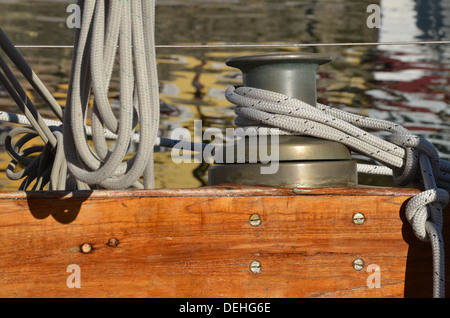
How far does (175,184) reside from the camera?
2.85 meters

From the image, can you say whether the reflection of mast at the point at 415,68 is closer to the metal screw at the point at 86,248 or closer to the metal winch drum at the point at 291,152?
the metal winch drum at the point at 291,152

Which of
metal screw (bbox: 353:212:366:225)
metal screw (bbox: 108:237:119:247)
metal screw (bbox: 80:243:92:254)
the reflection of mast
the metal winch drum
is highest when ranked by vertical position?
the reflection of mast

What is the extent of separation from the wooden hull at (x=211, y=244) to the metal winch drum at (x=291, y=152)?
78mm

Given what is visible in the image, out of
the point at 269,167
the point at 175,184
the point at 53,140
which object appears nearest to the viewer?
the point at 269,167

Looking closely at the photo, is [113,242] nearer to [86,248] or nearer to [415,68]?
[86,248]

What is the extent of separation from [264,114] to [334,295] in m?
0.37

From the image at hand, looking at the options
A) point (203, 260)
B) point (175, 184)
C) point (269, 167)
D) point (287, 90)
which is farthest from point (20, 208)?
point (175, 184)

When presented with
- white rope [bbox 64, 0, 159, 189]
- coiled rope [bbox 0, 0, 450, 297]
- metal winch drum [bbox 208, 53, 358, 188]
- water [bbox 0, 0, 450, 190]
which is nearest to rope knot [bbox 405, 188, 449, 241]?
coiled rope [bbox 0, 0, 450, 297]

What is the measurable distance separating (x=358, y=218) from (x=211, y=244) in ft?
0.86

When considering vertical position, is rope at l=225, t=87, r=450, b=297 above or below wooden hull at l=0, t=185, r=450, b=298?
above

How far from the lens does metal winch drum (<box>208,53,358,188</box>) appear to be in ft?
3.68

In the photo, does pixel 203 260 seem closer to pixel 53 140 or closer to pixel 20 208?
pixel 20 208

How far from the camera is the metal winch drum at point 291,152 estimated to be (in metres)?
1.12

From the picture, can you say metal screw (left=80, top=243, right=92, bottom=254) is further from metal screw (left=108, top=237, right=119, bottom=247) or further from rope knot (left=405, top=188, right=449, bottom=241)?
rope knot (left=405, top=188, right=449, bottom=241)
